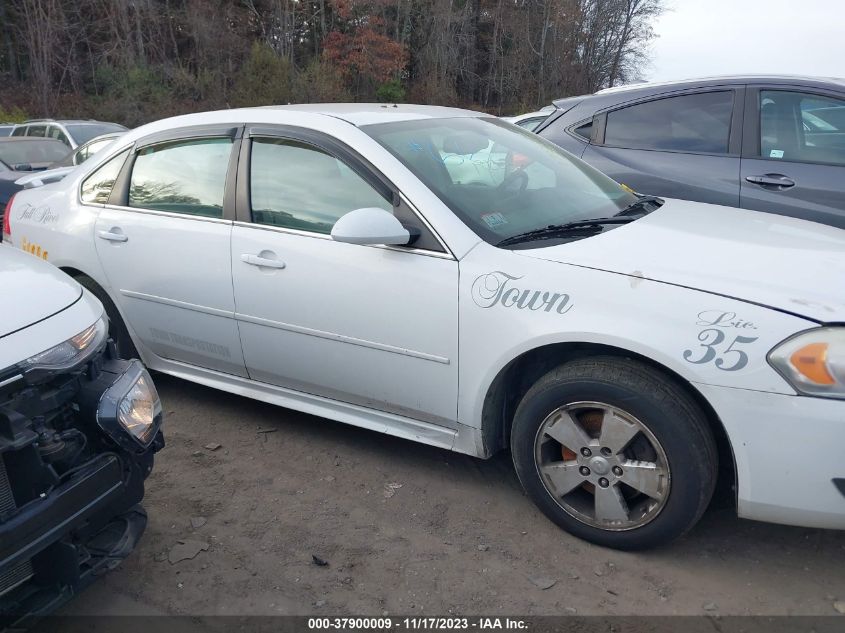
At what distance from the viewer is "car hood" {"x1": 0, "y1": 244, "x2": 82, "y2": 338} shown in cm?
224

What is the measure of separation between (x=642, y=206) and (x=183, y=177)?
2.37 m

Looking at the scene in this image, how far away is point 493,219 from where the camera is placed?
10.4ft

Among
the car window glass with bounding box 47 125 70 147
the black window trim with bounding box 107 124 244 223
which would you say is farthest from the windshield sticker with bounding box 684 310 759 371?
the car window glass with bounding box 47 125 70 147

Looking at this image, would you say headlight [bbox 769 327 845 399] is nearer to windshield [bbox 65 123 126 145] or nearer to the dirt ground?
the dirt ground

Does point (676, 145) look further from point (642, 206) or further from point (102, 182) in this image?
point (102, 182)

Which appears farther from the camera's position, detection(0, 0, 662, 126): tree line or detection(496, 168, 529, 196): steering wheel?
detection(0, 0, 662, 126): tree line

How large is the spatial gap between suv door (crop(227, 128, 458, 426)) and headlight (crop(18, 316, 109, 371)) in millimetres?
1007

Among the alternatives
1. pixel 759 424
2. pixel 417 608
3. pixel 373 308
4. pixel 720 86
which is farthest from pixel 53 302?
pixel 720 86

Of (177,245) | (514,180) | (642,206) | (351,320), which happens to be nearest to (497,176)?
(514,180)

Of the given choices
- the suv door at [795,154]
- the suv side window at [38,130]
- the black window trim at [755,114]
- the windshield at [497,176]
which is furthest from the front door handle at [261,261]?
the suv side window at [38,130]

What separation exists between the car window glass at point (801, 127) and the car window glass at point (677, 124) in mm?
241

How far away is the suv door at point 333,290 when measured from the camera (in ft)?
10.0

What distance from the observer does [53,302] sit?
2.42 m

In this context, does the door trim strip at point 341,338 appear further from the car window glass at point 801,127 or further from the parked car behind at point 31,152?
the parked car behind at point 31,152
